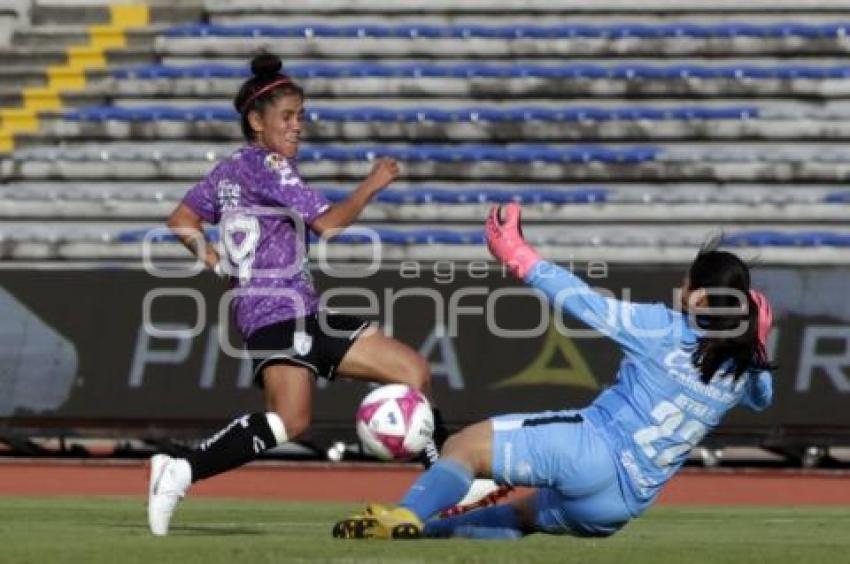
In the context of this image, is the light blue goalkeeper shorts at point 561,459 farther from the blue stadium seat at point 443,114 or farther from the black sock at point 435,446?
the blue stadium seat at point 443,114

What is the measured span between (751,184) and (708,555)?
17.7 metres

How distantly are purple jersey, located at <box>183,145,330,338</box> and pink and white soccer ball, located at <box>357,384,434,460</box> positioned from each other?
94cm

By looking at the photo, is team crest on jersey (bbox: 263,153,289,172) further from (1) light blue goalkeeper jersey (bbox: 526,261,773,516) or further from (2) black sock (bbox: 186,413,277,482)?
(1) light blue goalkeeper jersey (bbox: 526,261,773,516)

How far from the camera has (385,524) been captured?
809 centimetres

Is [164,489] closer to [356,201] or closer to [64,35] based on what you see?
[356,201]

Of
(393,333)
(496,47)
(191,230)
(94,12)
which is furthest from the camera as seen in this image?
(94,12)

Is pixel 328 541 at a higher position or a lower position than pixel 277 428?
lower

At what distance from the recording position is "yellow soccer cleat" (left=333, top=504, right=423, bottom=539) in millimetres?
8094

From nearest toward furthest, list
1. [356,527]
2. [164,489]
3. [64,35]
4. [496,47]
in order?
1. [356,527]
2. [164,489]
3. [496,47]
4. [64,35]

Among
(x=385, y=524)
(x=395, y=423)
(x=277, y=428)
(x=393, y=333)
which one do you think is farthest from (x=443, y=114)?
(x=385, y=524)

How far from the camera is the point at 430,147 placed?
26188 mm

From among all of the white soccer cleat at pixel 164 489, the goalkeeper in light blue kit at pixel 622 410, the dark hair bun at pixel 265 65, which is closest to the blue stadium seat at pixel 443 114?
the dark hair bun at pixel 265 65

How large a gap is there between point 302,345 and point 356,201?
2.42 feet

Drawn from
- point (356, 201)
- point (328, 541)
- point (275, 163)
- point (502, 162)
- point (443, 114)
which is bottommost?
point (328, 541)
